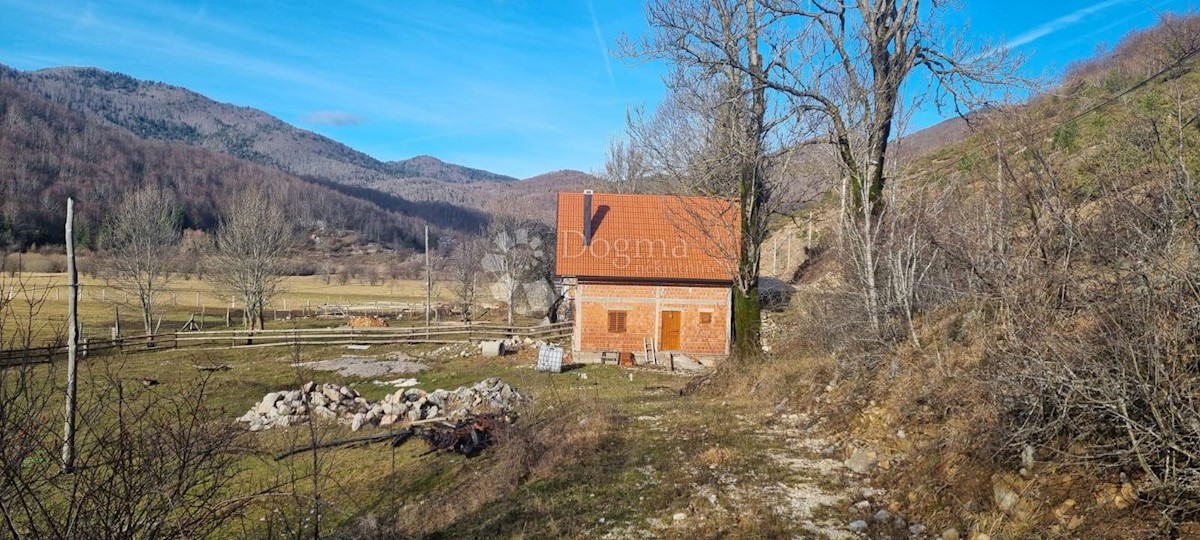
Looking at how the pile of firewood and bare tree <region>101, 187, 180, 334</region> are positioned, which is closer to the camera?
the pile of firewood

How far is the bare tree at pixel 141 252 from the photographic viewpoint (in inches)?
1368

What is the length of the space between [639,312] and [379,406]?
36.7 feet

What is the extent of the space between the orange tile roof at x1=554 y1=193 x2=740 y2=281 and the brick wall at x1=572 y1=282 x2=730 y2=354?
587 mm

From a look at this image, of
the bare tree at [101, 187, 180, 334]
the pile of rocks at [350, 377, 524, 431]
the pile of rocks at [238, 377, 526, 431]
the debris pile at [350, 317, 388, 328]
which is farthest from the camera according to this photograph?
the debris pile at [350, 317, 388, 328]

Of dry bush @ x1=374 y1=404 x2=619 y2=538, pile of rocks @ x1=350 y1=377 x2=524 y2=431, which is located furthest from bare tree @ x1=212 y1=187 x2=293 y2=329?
dry bush @ x1=374 y1=404 x2=619 y2=538

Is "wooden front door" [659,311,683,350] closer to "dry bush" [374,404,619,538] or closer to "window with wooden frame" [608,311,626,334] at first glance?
"window with wooden frame" [608,311,626,334]

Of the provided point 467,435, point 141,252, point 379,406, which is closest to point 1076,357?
point 467,435

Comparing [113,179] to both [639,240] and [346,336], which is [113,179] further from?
[639,240]

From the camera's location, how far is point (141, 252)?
3562cm

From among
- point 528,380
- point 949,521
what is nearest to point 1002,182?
point 949,521

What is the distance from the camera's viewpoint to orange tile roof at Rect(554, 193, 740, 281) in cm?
2344

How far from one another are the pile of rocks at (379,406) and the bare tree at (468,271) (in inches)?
945

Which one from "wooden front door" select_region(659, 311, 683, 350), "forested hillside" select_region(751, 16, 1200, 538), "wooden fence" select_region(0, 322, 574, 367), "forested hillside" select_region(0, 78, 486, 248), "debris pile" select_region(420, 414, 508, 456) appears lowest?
"wooden fence" select_region(0, 322, 574, 367)

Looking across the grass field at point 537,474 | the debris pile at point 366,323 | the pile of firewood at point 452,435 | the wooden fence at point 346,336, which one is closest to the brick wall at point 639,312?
the grass field at point 537,474
